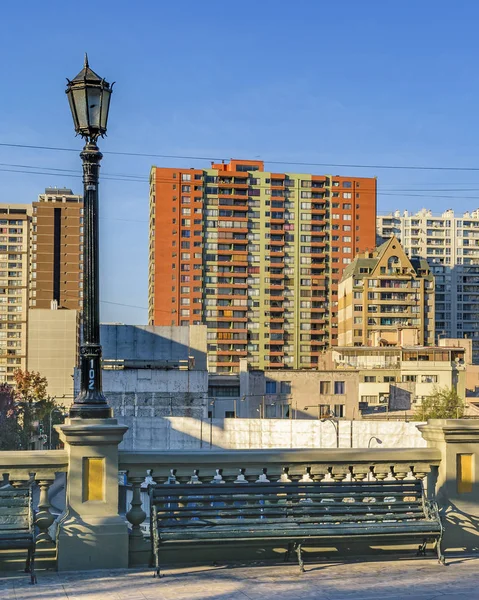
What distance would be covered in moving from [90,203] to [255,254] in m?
145

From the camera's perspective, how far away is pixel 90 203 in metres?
12.3

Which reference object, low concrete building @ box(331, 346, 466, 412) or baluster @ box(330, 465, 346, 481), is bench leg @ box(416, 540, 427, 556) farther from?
low concrete building @ box(331, 346, 466, 412)

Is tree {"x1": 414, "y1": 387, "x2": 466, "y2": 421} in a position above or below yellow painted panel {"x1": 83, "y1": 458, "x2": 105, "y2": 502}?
below

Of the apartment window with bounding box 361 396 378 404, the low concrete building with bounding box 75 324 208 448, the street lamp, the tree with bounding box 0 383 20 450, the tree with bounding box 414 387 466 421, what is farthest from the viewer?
the apartment window with bounding box 361 396 378 404

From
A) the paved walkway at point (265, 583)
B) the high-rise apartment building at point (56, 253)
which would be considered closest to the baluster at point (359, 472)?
the paved walkway at point (265, 583)

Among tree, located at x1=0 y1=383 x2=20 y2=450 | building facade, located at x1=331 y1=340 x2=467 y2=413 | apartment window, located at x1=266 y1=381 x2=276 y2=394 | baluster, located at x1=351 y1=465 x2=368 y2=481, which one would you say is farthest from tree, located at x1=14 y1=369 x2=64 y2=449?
baluster, located at x1=351 y1=465 x2=368 y2=481

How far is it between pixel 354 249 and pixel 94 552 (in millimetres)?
150187

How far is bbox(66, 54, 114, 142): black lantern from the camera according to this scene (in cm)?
1233

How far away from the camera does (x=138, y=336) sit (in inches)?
3489

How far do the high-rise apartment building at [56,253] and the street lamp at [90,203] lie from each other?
184m

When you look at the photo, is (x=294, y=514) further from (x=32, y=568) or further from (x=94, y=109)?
(x=94, y=109)

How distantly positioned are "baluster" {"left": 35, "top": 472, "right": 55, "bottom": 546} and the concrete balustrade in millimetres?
12

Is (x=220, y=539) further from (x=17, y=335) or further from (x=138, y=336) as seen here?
(x=17, y=335)

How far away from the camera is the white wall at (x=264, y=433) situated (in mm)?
51344
